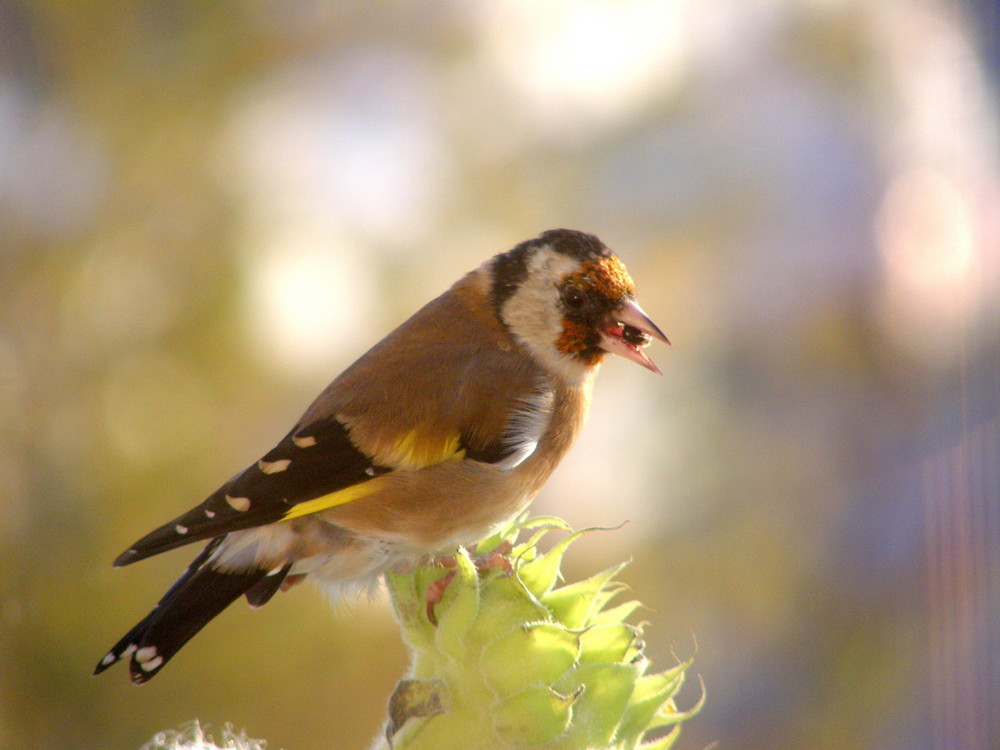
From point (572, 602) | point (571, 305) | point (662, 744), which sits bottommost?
point (662, 744)

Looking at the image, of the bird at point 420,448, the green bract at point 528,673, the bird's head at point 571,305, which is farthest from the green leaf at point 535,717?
the bird's head at point 571,305

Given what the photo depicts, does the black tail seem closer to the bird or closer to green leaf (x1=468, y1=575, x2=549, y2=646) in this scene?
the bird

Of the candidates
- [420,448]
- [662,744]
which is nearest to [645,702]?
[662,744]

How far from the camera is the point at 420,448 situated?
863 mm

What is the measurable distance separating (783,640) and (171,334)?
142 centimetres

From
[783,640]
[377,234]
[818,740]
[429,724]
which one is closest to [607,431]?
[377,234]

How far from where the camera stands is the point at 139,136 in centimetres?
164

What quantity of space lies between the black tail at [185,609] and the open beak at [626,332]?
386 millimetres

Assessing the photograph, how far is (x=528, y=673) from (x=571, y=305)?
0.46 meters

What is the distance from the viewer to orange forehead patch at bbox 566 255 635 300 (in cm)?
92

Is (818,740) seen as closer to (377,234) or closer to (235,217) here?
(377,234)

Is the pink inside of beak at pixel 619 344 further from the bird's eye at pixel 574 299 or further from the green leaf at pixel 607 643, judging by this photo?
the green leaf at pixel 607 643

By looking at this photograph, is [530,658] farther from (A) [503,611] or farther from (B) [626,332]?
(B) [626,332]

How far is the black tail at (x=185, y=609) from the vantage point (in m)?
0.71
